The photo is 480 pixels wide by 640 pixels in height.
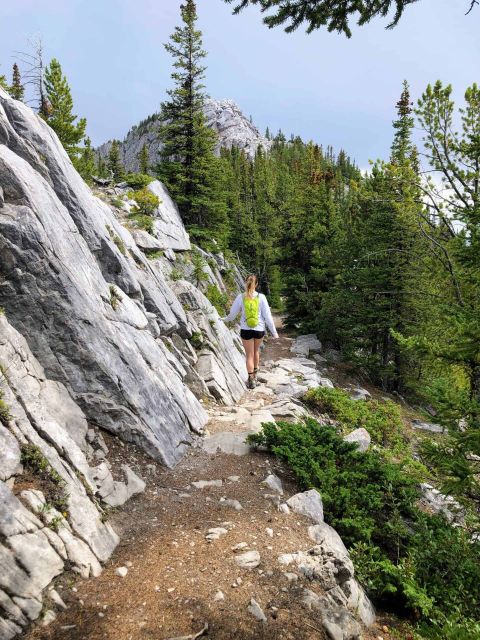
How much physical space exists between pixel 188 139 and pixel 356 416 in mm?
19904

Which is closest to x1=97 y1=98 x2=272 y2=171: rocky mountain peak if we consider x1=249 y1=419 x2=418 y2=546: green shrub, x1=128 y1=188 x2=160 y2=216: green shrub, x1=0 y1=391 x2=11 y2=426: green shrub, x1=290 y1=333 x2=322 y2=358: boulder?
x1=290 y1=333 x2=322 y2=358: boulder

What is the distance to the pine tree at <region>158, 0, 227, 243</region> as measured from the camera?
23891 millimetres

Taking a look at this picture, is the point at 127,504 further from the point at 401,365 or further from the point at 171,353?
the point at 401,365

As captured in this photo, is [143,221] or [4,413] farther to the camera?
[143,221]

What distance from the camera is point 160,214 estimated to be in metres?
20.1

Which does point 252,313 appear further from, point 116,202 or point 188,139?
point 188,139

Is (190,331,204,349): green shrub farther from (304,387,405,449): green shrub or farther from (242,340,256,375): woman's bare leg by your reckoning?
(304,387,405,449): green shrub

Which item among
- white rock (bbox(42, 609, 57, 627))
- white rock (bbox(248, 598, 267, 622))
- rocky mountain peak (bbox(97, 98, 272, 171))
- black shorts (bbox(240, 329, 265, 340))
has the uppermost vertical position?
rocky mountain peak (bbox(97, 98, 272, 171))

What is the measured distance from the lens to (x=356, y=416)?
12039 millimetres

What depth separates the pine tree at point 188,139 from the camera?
23.9m

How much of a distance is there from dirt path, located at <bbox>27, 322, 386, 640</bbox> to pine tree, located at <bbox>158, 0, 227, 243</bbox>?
66.4ft

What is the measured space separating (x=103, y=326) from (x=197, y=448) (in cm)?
289

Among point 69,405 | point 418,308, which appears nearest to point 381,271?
point 418,308

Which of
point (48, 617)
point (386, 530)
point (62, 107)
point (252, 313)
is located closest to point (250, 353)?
point (252, 313)
